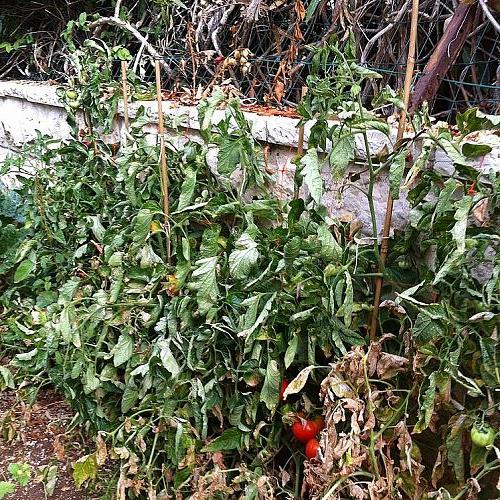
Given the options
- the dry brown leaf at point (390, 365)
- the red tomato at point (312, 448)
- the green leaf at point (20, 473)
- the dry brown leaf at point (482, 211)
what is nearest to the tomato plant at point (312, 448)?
the red tomato at point (312, 448)

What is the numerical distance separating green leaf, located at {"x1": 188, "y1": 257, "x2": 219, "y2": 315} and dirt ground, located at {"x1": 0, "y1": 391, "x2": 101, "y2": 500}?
2.50 feet

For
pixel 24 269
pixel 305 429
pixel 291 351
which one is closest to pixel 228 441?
pixel 305 429

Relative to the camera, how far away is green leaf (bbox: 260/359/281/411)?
1.61m

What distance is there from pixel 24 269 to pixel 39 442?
83 cm

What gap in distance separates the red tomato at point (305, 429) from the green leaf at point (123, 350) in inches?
23.9

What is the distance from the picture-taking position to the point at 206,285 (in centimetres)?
170

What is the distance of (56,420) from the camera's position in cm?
235

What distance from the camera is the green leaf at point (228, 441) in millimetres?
1728

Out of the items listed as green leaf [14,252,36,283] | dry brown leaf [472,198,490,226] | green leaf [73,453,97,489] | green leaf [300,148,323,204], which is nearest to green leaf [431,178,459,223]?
dry brown leaf [472,198,490,226]

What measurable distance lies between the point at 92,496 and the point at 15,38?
347 cm

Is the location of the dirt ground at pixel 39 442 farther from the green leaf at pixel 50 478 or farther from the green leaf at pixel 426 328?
the green leaf at pixel 426 328

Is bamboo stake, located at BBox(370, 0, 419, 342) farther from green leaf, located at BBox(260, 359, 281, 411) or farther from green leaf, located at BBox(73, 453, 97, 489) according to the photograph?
green leaf, located at BBox(73, 453, 97, 489)

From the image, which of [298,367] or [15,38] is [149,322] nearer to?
[298,367]

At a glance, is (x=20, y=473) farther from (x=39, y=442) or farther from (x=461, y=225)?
(x=461, y=225)
